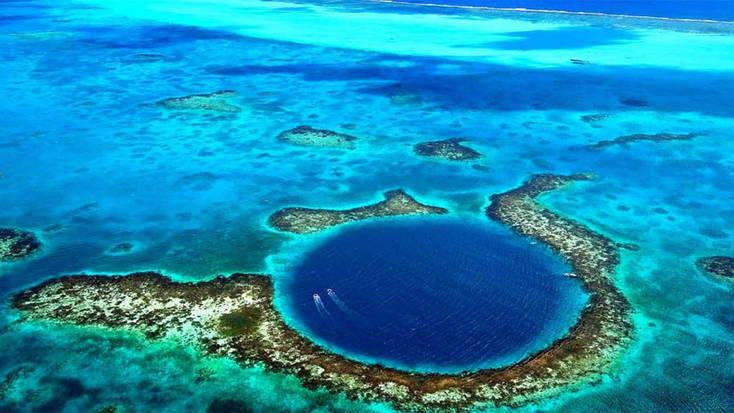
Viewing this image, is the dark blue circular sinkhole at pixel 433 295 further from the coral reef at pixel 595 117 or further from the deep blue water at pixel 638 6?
the deep blue water at pixel 638 6

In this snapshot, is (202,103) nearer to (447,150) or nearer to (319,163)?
(319,163)

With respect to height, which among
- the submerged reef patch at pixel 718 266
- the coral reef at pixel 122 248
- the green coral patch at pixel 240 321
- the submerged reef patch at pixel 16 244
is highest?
the submerged reef patch at pixel 718 266

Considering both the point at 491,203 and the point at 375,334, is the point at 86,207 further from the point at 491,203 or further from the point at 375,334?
the point at 491,203

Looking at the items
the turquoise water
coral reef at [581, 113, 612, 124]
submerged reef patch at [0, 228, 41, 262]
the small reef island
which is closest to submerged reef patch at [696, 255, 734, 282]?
the turquoise water

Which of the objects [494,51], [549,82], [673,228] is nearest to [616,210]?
[673,228]

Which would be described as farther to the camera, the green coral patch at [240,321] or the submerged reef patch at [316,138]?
the submerged reef patch at [316,138]

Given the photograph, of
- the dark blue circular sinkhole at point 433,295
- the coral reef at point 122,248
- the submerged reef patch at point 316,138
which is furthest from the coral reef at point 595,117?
the coral reef at point 122,248

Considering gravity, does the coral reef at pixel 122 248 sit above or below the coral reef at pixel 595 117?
below
